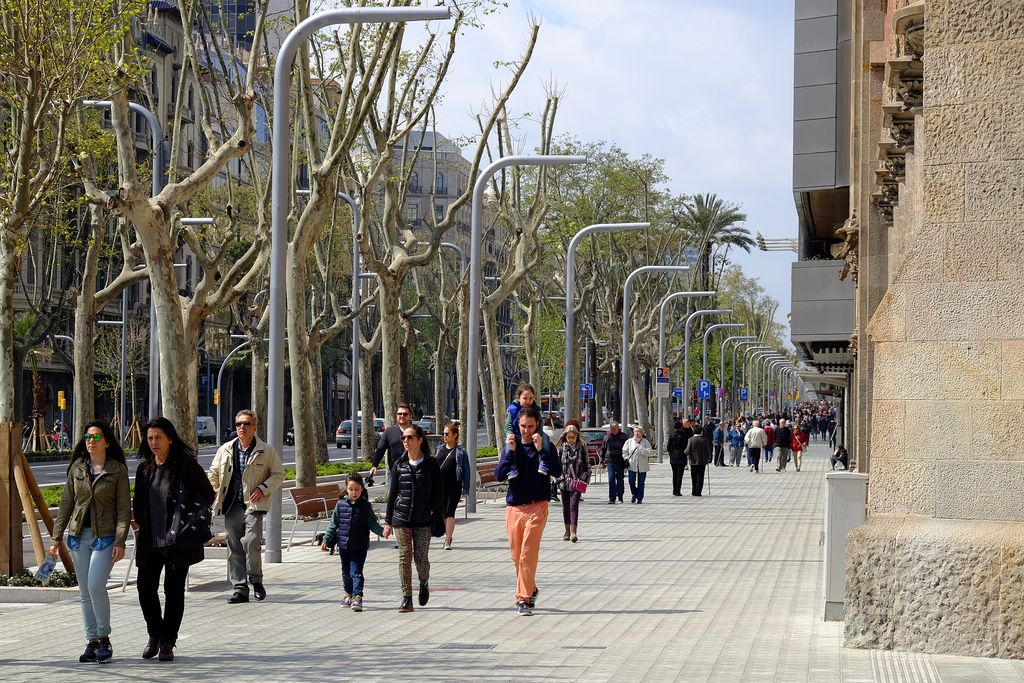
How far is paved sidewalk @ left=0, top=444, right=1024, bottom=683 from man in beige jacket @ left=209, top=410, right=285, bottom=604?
0.30m

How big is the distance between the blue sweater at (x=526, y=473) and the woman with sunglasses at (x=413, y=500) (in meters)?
0.57

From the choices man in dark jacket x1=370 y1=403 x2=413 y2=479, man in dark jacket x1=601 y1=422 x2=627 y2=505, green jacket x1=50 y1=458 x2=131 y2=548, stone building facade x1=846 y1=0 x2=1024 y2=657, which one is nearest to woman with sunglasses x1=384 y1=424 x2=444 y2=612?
man in dark jacket x1=370 y1=403 x2=413 y2=479

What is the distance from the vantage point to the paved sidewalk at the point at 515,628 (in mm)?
9680

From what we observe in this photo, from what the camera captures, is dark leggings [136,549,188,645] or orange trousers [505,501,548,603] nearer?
dark leggings [136,549,188,645]

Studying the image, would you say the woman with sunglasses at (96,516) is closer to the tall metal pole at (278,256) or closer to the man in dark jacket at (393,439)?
the man in dark jacket at (393,439)

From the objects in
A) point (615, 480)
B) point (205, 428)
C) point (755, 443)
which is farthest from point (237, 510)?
point (205, 428)

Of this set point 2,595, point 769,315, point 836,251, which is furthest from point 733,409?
point 2,595

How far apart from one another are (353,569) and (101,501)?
130 inches

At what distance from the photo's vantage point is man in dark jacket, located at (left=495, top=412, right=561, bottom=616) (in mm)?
12914

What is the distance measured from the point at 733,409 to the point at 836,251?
78.3m

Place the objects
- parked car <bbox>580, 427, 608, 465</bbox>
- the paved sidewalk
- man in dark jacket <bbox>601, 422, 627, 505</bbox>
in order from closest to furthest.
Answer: the paved sidewalk → man in dark jacket <bbox>601, 422, 627, 505</bbox> → parked car <bbox>580, 427, 608, 465</bbox>

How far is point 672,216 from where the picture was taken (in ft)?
207

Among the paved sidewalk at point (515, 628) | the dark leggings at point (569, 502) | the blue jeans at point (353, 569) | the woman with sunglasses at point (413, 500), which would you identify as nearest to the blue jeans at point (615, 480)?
the dark leggings at point (569, 502)

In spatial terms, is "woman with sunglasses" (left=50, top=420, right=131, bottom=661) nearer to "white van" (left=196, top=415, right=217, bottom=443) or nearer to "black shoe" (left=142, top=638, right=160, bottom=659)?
"black shoe" (left=142, top=638, right=160, bottom=659)
